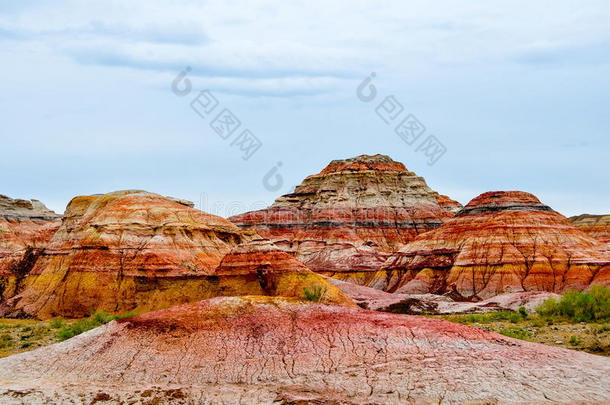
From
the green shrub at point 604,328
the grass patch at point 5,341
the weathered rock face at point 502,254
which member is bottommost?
the grass patch at point 5,341

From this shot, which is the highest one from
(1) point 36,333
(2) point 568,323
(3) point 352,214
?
(3) point 352,214

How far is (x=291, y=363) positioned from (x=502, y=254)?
55555mm

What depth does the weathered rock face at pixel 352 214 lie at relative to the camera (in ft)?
376

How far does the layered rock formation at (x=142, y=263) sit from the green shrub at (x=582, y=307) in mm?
13711

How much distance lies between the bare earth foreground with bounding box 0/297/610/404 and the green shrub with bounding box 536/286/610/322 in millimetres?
13805

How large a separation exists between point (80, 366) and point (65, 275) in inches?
1232

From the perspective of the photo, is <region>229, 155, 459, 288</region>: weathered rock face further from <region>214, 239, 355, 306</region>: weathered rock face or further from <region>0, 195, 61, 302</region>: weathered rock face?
<region>214, 239, 355, 306</region>: weathered rock face

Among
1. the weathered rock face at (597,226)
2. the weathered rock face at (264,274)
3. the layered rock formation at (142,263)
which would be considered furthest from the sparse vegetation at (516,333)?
the weathered rock face at (597,226)

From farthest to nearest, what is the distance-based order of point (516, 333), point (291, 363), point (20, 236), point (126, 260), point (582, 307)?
point (20, 236) < point (126, 260) < point (582, 307) < point (516, 333) < point (291, 363)

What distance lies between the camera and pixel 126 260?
1960 inches

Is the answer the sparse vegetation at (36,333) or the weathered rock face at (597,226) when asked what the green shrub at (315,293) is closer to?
the sparse vegetation at (36,333)

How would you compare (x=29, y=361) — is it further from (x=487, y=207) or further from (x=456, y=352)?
(x=487, y=207)

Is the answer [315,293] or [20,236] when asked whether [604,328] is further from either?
[20,236]

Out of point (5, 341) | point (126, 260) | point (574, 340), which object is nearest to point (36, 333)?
point (5, 341)
